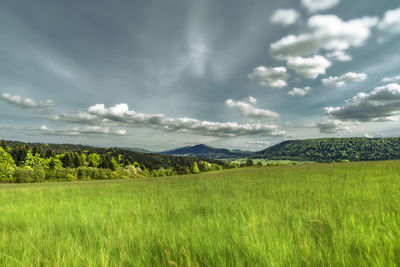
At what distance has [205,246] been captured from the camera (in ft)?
6.64

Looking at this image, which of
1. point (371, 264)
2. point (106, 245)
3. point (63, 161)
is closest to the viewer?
point (371, 264)

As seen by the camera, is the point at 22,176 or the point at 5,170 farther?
the point at 5,170

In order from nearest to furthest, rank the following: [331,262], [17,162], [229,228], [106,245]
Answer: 1. [331,262]
2. [106,245]
3. [229,228]
4. [17,162]

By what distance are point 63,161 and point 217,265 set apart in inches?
5050

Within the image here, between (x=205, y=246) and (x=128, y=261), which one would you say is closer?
(x=128, y=261)

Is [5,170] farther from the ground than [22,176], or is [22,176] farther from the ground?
[5,170]

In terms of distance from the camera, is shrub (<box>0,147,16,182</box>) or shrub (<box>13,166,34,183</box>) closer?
shrub (<box>13,166,34,183</box>)

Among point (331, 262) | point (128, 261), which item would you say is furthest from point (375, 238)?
point (128, 261)

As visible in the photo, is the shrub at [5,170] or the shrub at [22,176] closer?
the shrub at [22,176]

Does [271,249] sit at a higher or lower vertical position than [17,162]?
higher

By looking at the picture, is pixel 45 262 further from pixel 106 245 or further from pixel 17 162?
pixel 17 162

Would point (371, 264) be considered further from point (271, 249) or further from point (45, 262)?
point (45, 262)

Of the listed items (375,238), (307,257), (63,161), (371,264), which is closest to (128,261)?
(307,257)

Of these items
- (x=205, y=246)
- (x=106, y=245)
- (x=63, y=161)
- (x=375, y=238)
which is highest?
(x=375, y=238)
